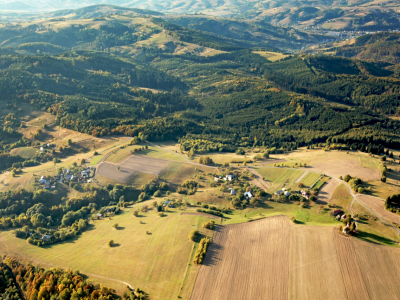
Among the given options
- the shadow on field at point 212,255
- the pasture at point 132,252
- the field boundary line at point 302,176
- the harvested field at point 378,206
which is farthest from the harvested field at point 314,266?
the field boundary line at point 302,176

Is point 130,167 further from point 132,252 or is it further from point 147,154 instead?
point 132,252

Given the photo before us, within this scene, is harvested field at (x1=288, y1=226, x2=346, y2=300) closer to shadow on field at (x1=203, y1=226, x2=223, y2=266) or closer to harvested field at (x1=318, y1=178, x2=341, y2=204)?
harvested field at (x1=318, y1=178, x2=341, y2=204)

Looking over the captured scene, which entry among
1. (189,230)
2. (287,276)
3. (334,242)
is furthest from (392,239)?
(189,230)

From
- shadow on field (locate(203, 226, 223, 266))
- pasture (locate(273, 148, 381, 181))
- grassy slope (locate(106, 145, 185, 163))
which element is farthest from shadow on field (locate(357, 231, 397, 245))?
grassy slope (locate(106, 145, 185, 163))

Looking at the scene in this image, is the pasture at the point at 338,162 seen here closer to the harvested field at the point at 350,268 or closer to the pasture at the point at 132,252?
the harvested field at the point at 350,268

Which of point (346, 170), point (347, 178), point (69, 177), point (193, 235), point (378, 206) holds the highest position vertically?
point (347, 178)

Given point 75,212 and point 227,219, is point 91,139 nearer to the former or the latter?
point 75,212

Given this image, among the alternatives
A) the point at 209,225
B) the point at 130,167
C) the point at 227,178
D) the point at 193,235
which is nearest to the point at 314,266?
the point at 209,225
